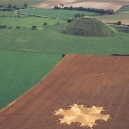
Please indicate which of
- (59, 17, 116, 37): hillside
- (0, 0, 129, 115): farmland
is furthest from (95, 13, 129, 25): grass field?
(59, 17, 116, 37): hillside

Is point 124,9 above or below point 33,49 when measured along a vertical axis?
above

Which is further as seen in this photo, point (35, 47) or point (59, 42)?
point (59, 42)

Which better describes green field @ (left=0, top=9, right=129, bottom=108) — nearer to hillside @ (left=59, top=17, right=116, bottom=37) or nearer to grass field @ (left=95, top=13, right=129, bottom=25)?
hillside @ (left=59, top=17, right=116, bottom=37)

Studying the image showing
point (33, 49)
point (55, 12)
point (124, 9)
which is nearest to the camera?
point (33, 49)

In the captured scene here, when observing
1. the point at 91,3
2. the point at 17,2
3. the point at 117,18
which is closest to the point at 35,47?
the point at 117,18

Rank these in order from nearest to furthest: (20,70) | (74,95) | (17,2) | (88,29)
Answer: (74,95)
(20,70)
(88,29)
(17,2)

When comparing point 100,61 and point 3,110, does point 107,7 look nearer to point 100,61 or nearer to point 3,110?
point 100,61

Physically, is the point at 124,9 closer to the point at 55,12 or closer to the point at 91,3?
the point at 91,3

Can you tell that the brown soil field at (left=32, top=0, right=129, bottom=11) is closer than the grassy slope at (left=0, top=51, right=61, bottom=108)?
No
